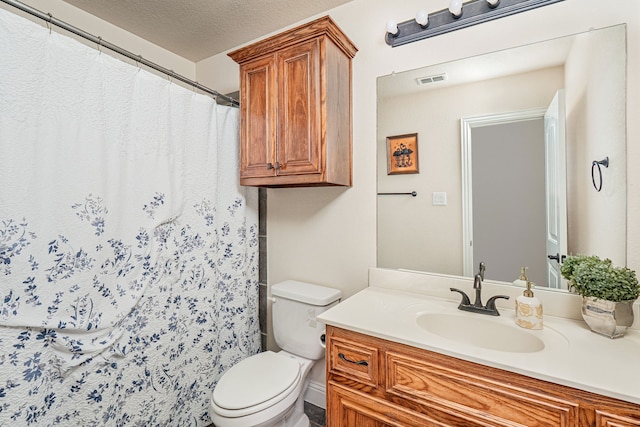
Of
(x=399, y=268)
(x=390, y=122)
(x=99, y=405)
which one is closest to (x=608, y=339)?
(x=399, y=268)

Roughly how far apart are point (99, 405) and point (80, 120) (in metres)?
1.23

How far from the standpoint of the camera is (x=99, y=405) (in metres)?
1.30

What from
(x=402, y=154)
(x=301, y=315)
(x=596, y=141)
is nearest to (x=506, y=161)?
(x=596, y=141)

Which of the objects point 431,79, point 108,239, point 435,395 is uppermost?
point 431,79

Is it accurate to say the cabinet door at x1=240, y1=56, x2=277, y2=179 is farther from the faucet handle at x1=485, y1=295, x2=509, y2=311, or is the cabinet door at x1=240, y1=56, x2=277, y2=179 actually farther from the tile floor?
the tile floor

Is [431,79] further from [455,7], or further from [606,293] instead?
[606,293]

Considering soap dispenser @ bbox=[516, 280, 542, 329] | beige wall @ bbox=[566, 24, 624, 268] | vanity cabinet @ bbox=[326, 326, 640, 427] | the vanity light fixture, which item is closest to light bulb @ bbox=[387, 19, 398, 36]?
the vanity light fixture

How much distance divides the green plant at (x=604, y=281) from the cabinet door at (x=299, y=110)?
113 centimetres

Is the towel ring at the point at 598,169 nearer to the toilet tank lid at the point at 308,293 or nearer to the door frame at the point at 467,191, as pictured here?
the door frame at the point at 467,191

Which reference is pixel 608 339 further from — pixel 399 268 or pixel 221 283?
pixel 221 283

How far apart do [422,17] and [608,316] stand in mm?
1485

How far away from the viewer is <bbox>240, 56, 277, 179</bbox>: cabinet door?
64.9 inches

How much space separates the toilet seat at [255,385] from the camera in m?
1.28

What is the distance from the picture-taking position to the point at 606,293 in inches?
40.6
